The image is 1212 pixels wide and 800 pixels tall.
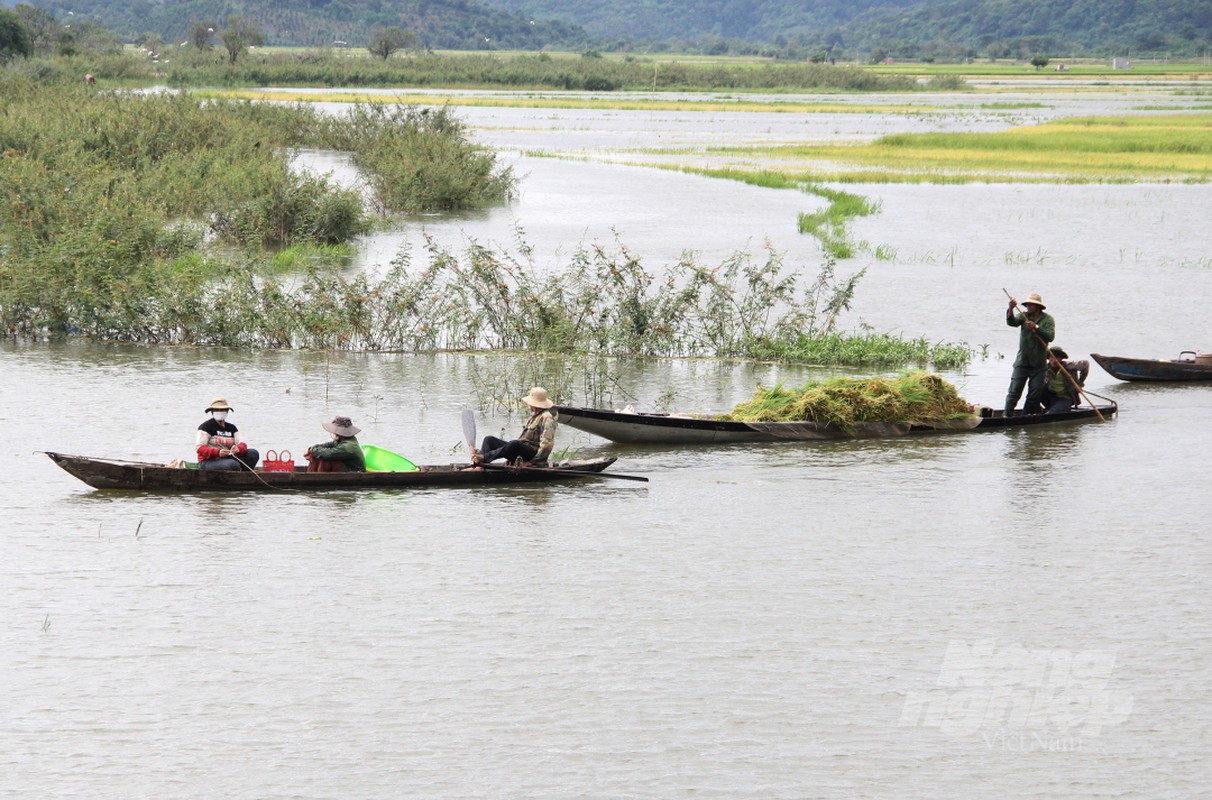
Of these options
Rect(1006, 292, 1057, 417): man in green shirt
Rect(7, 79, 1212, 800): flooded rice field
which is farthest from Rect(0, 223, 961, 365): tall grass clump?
Rect(1006, 292, 1057, 417): man in green shirt

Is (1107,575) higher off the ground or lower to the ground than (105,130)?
lower

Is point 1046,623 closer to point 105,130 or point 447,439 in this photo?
point 447,439

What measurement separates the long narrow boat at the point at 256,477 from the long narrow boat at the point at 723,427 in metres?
1.54

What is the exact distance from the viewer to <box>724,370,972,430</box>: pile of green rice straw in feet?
57.5

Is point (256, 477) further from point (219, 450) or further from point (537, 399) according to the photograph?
point (537, 399)

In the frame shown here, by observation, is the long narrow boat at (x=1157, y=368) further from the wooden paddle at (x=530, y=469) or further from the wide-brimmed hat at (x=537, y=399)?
the wide-brimmed hat at (x=537, y=399)

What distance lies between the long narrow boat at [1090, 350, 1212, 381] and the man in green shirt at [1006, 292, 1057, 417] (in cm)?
301

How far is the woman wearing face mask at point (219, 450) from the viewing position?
14.3m

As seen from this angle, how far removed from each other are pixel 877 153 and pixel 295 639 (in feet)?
177

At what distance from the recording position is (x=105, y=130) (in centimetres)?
3756

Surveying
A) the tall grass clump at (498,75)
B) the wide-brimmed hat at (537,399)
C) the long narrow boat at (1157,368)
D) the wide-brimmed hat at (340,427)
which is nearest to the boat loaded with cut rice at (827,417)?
the wide-brimmed hat at (537,399)

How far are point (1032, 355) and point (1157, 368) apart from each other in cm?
390

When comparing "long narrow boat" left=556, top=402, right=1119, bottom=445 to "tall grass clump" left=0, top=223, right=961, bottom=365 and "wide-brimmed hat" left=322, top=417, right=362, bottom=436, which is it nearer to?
"wide-brimmed hat" left=322, top=417, right=362, bottom=436

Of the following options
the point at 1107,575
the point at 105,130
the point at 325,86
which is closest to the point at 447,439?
the point at 1107,575
